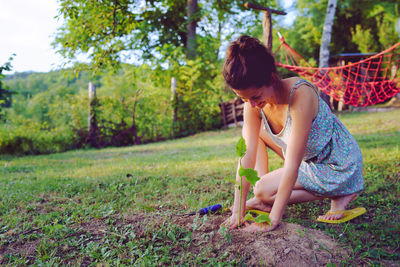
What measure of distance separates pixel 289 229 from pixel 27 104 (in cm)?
4626

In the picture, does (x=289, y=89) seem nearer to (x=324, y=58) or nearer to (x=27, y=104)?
(x=324, y=58)

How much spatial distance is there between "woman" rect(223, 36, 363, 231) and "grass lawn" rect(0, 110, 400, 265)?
10.4 inches

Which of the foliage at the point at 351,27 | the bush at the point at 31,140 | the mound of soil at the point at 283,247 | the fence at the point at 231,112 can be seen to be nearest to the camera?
the mound of soil at the point at 283,247

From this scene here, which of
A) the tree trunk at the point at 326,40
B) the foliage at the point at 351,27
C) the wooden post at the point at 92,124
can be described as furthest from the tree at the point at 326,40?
the foliage at the point at 351,27

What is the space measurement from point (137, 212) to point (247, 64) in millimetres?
1440

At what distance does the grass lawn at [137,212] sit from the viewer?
1.58 m

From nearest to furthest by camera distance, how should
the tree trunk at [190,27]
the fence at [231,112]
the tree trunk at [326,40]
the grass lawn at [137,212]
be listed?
the grass lawn at [137,212] < the tree trunk at [326,40] < the tree trunk at [190,27] < the fence at [231,112]

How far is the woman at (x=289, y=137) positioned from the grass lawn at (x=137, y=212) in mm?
265

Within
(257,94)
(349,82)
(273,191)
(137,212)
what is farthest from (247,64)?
(349,82)

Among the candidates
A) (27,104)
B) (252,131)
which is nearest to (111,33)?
(252,131)

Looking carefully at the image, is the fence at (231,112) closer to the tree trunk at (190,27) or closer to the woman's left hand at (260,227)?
the tree trunk at (190,27)

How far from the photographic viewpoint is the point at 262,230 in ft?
5.54

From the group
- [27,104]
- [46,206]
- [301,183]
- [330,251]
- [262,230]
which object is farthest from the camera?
[27,104]

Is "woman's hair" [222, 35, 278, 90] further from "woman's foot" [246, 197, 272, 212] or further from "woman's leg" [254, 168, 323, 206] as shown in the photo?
"woman's foot" [246, 197, 272, 212]
